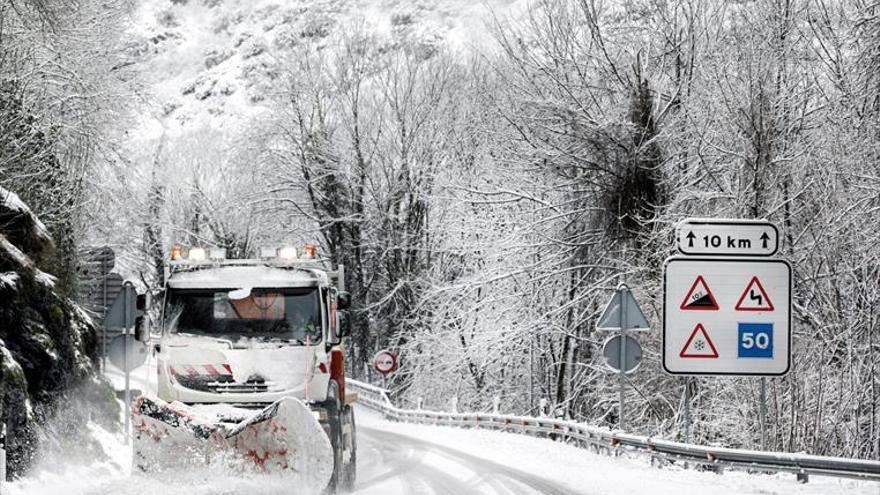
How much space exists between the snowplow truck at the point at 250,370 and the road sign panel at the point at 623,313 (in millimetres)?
4962

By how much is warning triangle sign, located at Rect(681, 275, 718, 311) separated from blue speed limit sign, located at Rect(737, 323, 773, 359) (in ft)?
1.26

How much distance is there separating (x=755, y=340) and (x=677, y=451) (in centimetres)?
430

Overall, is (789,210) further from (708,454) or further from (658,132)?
(708,454)

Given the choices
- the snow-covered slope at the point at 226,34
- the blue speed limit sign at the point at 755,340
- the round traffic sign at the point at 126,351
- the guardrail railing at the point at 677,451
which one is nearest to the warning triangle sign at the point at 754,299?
the blue speed limit sign at the point at 755,340

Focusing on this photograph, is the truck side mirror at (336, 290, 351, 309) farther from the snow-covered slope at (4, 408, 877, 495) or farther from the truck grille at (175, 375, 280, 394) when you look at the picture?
the snow-covered slope at (4, 408, 877, 495)

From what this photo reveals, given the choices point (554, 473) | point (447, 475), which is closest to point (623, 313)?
point (554, 473)

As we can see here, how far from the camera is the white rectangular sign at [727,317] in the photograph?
1158cm

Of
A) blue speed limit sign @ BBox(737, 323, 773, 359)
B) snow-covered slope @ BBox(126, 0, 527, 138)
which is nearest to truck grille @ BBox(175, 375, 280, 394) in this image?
blue speed limit sign @ BBox(737, 323, 773, 359)

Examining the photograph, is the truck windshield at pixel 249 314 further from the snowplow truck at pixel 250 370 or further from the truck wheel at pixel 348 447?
the truck wheel at pixel 348 447

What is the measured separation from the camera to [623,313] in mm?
16766

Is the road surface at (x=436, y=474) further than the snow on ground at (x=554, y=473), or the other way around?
the road surface at (x=436, y=474)

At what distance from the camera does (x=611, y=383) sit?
27594 mm

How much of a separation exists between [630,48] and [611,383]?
26.9ft

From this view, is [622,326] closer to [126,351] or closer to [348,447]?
[348,447]
